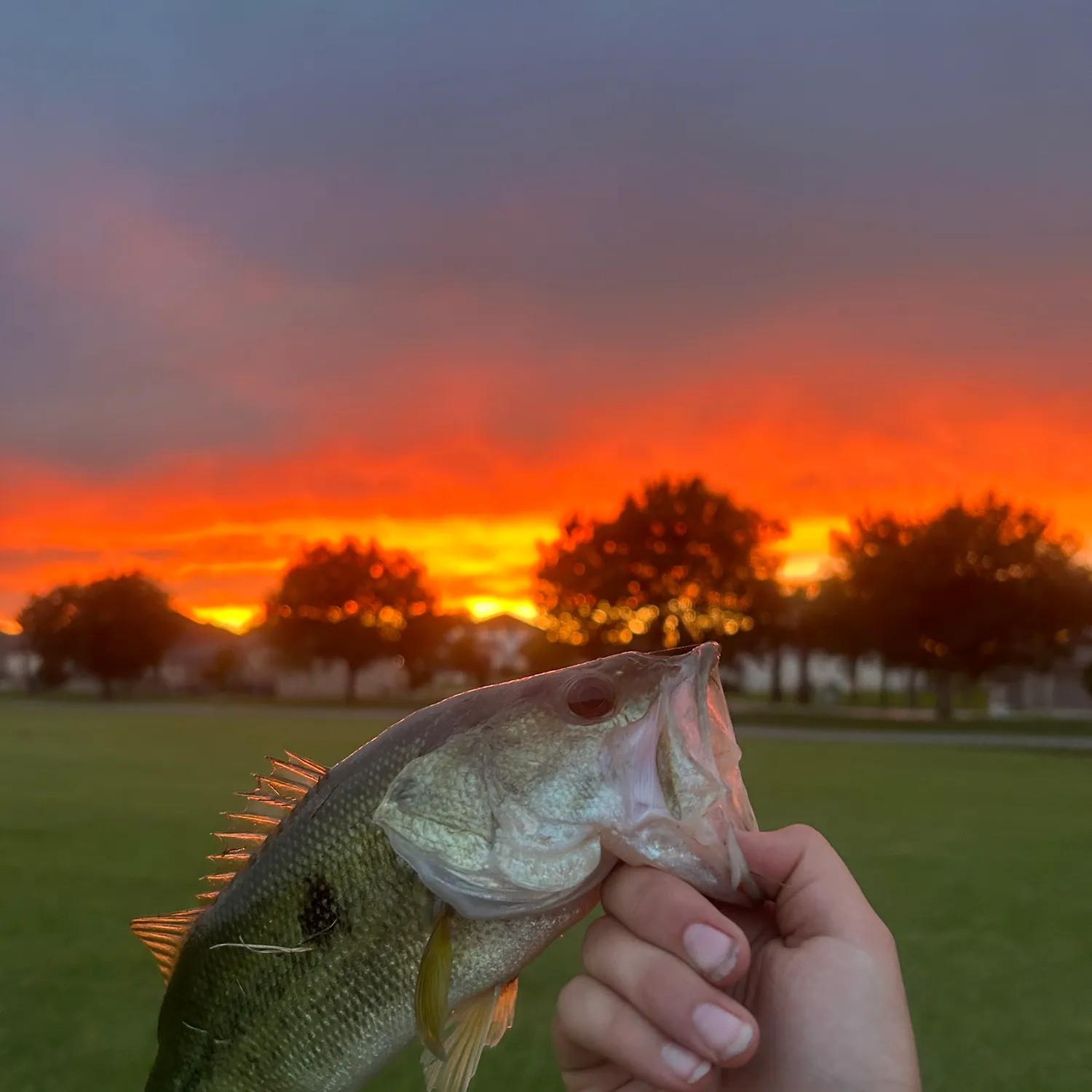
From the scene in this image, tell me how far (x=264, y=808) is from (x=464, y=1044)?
594 mm

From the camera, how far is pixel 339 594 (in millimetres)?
57781

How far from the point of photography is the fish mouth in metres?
1.45

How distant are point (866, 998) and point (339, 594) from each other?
57.6 m

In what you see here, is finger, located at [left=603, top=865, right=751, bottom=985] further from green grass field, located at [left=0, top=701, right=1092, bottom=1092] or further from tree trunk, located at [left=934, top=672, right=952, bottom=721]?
tree trunk, located at [left=934, top=672, right=952, bottom=721]

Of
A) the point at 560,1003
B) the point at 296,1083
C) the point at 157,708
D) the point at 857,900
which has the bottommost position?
the point at 157,708

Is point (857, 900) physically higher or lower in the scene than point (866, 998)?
higher

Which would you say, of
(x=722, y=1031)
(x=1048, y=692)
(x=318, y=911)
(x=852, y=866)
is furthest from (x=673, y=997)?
(x=1048, y=692)

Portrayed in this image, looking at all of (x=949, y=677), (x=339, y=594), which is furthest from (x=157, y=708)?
(x=949, y=677)

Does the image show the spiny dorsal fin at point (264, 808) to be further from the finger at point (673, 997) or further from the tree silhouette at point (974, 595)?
the tree silhouette at point (974, 595)

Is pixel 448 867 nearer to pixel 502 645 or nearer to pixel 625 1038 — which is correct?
pixel 625 1038

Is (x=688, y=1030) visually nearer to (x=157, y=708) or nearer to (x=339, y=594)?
(x=157, y=708)

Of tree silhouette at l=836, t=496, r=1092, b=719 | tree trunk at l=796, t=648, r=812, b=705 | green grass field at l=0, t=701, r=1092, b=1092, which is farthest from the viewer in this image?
tree trunk at l=796, t=648, r=812, b=705

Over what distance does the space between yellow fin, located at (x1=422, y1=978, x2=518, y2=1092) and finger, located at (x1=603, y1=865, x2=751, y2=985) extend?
308 millimetres

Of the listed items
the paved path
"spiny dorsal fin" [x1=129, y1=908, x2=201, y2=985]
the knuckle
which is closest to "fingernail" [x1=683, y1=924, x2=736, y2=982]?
the knuckle
